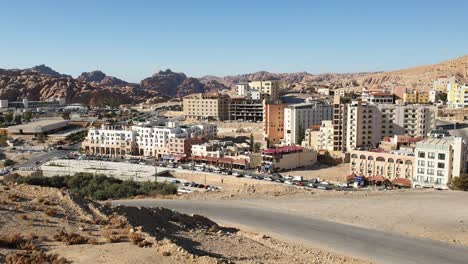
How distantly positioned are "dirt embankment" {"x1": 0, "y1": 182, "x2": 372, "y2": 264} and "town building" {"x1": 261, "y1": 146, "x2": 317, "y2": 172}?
26270 millimetres

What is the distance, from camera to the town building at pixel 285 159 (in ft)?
143

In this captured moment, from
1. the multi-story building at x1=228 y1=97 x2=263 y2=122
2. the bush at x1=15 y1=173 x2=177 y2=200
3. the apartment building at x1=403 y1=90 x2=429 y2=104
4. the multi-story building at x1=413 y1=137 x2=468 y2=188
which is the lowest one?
the bush at x1=15 y1=173 x2=177 y2=200

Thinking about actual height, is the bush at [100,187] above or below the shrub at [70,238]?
below

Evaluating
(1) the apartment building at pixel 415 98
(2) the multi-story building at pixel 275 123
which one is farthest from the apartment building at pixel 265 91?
(2) the multi-story building at pixel 275 123

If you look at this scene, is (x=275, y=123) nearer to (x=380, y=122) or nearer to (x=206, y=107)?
(x=380, y=122)

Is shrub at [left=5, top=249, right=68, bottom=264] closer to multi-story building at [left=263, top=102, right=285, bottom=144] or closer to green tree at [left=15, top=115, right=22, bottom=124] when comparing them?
multi-story building at [left=263, top=102, right=285, bottom=144]

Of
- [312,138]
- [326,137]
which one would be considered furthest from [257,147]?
[326,137]

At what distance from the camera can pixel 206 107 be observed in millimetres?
82688

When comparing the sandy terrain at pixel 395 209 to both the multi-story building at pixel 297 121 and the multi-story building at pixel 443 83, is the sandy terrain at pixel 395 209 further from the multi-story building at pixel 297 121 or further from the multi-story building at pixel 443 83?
the multi-story building at pixel 443 83

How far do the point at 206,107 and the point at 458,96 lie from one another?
4101 cm

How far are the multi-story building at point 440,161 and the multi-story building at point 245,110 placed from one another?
45.9 m

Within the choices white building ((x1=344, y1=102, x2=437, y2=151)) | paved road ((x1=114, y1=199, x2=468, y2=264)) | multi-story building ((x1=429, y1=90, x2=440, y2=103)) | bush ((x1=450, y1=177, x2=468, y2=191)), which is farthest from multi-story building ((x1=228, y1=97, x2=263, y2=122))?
paved road ((x1=114, y1=199, x2=468, y2=264))

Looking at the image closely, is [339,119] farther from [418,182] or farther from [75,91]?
[75,91]

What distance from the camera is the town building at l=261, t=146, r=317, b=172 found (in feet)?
143
